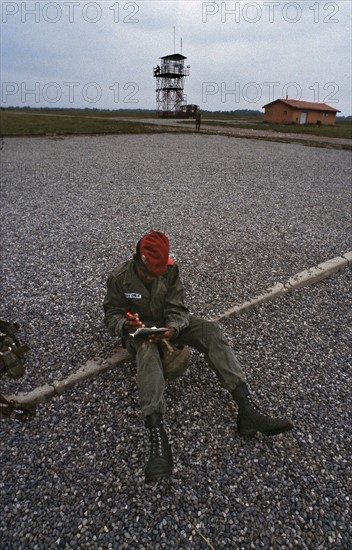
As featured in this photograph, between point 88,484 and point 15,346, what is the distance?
171 centimetres

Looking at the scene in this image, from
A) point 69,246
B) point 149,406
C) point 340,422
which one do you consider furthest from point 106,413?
point 69,246

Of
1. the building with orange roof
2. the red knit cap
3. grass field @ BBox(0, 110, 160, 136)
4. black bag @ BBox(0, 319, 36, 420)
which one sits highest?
the building with orange roof

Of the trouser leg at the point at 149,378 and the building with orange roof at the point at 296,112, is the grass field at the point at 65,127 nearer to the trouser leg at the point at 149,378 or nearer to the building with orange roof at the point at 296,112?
the trouser leg at the point at 149,378

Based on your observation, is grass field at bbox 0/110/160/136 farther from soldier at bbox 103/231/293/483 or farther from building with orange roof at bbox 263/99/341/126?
building with orange roof at bbox 263/99/341/126

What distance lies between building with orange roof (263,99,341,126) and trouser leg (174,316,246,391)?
61.7 meters

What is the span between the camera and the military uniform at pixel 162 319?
3.40m

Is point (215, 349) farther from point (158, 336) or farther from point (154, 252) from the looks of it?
point (154, 252)

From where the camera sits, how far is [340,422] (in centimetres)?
343

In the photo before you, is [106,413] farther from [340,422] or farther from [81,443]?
[340,422]

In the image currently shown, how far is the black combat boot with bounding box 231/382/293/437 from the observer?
123 inches

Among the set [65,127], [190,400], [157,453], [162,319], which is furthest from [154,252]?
[65,127]

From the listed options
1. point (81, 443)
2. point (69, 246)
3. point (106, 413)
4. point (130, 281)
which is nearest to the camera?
point (81, 443)

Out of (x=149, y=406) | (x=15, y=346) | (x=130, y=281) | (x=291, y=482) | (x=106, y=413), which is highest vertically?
(x=130, y=281)

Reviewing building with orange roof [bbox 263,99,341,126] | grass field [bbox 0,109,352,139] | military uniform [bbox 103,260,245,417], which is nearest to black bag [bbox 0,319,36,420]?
military uniform [bbox 103,260,245,417]
